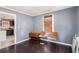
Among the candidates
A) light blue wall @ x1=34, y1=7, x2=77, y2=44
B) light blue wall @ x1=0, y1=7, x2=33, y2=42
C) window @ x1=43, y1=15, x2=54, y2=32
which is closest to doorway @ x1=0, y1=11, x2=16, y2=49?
light blue wall @ x1=0, y1=7, x2=33, y2=42

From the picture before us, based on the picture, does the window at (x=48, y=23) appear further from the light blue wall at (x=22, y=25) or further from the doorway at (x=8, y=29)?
the doorway at (x=8, y=29)

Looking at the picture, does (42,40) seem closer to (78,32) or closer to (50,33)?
(50,33)

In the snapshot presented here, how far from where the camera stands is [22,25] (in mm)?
2104

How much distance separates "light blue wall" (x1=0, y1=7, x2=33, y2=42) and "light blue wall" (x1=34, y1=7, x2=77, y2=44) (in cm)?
19

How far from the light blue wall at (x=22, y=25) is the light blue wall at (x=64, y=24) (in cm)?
19

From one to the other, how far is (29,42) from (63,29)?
1.00m

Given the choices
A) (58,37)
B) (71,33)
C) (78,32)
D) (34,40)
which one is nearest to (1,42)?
(34,40)

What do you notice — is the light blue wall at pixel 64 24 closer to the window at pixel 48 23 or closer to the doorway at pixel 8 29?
the window at pixel 48 23

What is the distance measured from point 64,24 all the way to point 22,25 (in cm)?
117

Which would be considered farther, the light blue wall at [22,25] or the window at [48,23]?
the light blue wall at [22,25]

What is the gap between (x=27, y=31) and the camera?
198 cm

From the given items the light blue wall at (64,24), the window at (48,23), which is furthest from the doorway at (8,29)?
the window at (48,23)

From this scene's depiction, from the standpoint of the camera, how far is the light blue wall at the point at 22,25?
198 centimetres

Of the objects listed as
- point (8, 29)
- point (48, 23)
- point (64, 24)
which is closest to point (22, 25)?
point (8, 29)
